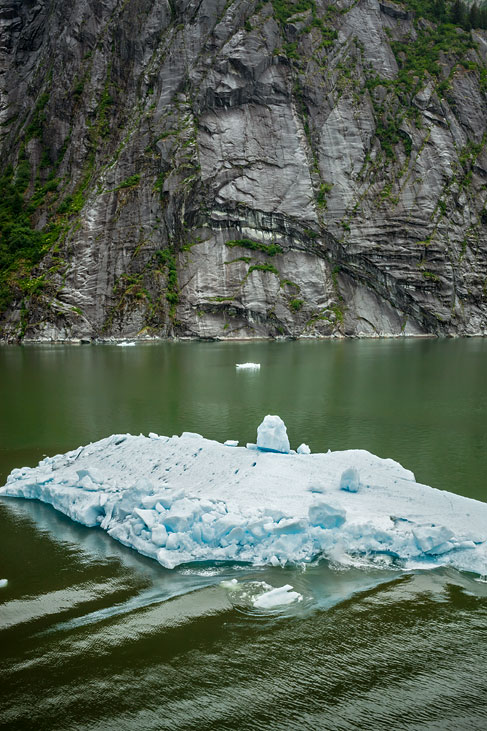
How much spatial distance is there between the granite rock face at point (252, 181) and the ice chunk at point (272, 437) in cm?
6914

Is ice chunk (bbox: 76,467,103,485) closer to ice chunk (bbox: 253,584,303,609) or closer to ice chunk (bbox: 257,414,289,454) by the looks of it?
ice chunk (bbox: 257,414,289,454)

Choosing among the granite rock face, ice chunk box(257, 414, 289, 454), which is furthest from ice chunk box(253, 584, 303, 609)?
the granite rock face

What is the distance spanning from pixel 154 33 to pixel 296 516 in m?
105

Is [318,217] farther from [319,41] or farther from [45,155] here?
[45,155]

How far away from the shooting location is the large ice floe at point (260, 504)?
32.7 ft

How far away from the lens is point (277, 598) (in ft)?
27.7

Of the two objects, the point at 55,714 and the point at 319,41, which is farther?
the point at 319,41

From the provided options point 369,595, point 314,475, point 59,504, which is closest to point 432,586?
point 369,595

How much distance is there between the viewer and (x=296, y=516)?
35.0 feet

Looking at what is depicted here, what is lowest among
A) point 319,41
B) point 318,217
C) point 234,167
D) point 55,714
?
point 55,714

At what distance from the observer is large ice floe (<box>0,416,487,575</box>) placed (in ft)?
32.7

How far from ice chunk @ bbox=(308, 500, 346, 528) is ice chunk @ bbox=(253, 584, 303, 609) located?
198 centimetres

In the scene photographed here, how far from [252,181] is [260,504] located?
270ft

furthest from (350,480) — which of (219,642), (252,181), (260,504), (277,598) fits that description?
(252,181)
